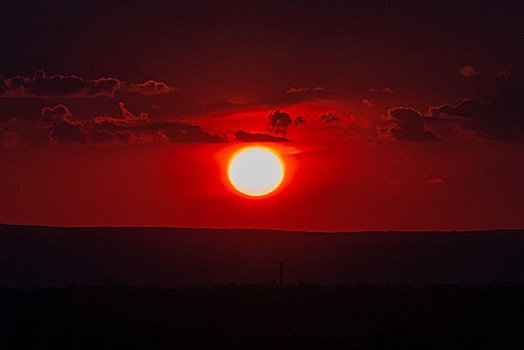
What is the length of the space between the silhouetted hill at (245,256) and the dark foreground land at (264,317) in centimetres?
4315

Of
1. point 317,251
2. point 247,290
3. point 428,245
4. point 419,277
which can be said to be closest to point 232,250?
point 317,251

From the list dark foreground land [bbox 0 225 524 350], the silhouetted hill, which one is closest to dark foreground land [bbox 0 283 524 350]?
dark foreground land [bbox 0 225 524 350]

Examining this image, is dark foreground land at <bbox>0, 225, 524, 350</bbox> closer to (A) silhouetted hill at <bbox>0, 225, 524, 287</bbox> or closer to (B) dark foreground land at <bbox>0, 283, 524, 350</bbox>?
(B) dark foreground land at <bbox>0, 283, 524, 350</bbox>

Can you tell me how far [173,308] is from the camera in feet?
167

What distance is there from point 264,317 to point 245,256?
86.6 metres

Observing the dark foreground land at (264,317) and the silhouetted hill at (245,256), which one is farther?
the silhouetted hill at (245,256)

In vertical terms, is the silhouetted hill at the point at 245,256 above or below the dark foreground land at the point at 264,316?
above

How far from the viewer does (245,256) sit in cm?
13525

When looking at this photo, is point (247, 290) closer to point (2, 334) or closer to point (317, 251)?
point (2, 334)

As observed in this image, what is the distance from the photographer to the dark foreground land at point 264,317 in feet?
149

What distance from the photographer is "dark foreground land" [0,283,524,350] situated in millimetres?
45281

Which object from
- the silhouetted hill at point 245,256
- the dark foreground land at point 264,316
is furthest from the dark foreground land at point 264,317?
the silhouetted hill at point 245,256

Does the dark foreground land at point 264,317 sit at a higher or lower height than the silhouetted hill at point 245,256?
lower

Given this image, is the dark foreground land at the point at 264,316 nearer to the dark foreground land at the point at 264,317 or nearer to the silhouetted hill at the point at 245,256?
the dark foreground land at the point at 264,317
